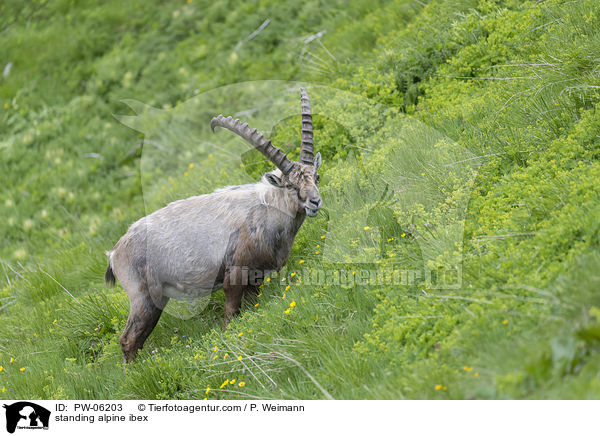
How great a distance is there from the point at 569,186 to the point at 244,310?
3839 mm

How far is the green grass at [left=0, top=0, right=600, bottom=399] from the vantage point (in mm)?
4633

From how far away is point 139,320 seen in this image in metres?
7.02

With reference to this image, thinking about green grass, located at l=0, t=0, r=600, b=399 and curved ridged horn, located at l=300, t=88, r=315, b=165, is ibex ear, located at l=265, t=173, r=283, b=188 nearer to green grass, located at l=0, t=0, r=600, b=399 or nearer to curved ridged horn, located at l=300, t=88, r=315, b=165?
curved ridged horn, located at l=300, t=88, r=315, b=165

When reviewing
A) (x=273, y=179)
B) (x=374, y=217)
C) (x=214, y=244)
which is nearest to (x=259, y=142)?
(x=273, y=179)

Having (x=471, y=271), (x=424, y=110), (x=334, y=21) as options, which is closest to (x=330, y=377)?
(x=471, y=271)

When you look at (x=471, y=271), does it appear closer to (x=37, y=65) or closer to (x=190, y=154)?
(x=190, y=154)

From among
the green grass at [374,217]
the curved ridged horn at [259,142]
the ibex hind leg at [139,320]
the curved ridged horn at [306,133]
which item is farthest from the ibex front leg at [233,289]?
the curved ridged horn at [306,133]

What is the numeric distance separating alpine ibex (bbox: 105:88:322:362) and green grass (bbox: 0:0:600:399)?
0.37m
